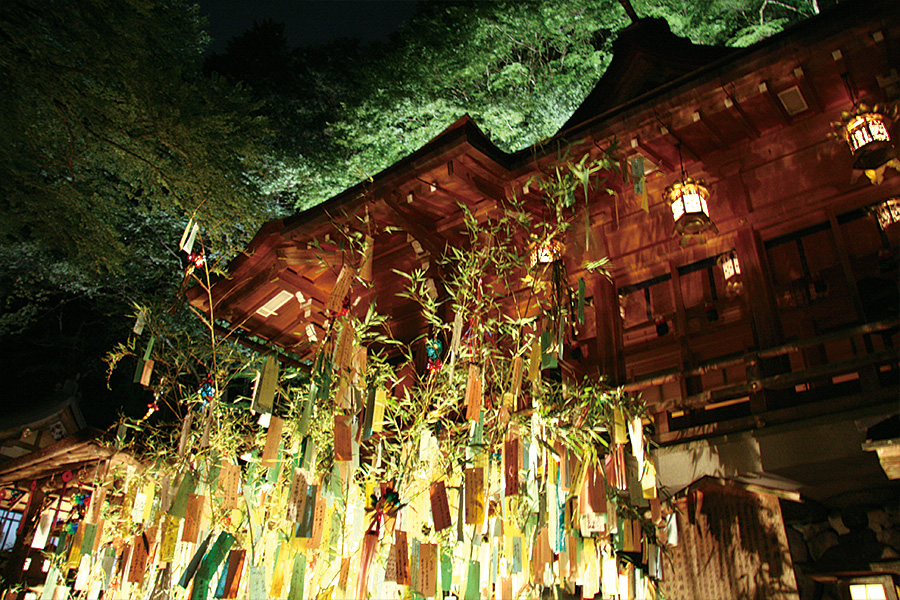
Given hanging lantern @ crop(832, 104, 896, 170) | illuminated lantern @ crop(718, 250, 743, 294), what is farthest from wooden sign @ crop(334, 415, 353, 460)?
hanging lantern @ crop(832, 104, 896, 170)

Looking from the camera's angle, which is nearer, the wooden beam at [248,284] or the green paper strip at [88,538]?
the green paper strip at [88,538]

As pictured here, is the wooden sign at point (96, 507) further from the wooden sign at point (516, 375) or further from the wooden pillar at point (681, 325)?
the wooden pillar at point (681, 325)

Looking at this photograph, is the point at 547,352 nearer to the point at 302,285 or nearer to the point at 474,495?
the point at 474,495

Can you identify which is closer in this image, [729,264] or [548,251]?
[548,251]

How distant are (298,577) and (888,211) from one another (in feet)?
16.5

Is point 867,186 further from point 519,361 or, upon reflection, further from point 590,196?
point 519,361

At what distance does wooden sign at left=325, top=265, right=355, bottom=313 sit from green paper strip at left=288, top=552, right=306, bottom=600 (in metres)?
1.36

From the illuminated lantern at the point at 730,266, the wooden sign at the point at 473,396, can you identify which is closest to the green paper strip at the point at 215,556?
the wooden sign at the point at 473,396

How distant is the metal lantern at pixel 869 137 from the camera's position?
165 inches

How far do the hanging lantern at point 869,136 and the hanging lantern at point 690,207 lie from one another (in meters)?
1.04

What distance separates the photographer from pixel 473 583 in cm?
288

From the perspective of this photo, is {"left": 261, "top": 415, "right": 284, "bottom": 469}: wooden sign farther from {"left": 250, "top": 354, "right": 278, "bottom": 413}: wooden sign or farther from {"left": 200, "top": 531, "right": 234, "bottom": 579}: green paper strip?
{"left": 200, "top": 531, "right": 234, "bottom": 579}: green paper strip

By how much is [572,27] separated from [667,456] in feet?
39.6

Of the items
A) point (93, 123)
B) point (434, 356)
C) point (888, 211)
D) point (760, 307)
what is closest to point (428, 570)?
point (434, 356)
